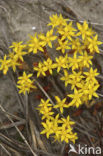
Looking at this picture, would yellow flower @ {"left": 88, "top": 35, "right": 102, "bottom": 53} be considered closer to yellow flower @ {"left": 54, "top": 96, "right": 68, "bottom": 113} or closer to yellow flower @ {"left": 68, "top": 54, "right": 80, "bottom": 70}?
yellow flower @ {"left": 68, "top": 54, "right": 80, "bottom": 70}

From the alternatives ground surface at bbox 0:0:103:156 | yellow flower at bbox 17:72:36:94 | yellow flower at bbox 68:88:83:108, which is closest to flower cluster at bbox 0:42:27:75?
yellow flower at bbox 17:72:36:94

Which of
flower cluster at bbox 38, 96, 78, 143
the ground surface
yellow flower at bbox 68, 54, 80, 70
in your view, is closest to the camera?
flower cluster at bbox 38, 96, 78, 143

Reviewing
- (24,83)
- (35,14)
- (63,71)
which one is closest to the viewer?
(24,83)

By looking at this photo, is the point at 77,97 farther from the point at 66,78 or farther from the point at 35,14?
the point at 35,14

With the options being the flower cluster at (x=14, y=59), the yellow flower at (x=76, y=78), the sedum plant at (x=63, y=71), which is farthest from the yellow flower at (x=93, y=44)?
the flower cluster at (x=14, y=59)

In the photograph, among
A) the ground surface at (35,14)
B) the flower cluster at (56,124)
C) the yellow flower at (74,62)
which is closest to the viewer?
the flower cluster at (56,124)

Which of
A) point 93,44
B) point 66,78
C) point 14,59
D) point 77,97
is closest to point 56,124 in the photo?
point 77,97

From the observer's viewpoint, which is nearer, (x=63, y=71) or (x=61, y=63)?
(x=61, y=63)

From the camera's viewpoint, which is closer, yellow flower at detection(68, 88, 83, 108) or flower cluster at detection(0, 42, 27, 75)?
yellow flower at detection(68, 88, 83, 108)

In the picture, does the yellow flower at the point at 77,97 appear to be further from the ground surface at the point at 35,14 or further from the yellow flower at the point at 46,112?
the ground surface at the point at 35,14

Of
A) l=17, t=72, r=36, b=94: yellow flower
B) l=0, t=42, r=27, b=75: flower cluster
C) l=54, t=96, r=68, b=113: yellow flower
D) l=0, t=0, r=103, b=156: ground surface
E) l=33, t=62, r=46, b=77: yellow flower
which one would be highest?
l=0, t=0, r=103, b=156: ground surface

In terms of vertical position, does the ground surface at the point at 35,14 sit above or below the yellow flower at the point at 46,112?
above
